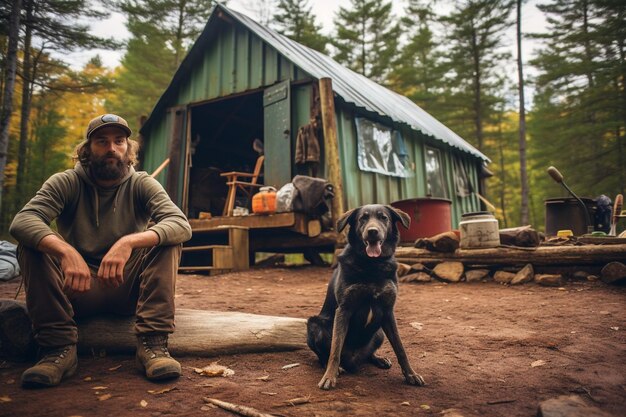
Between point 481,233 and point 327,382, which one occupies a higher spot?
point 481,233

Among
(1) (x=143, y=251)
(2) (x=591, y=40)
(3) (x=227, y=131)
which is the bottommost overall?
(1) (x=143, y=251)

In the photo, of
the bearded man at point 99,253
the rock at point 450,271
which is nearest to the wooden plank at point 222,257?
the rock at point 450,271

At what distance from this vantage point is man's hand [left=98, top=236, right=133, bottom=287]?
7.36 feet

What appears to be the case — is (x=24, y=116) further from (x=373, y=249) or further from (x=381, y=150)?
(x=373, y=249)

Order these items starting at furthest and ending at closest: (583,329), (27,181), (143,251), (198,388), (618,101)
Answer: (618,101) → (27,181) → (583,329) → (143,251) → (198,388)

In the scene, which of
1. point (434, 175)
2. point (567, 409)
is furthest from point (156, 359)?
point (434, 175)

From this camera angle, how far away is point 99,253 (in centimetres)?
267

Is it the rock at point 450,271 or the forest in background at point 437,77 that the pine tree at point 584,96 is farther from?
the rock at point 450,271

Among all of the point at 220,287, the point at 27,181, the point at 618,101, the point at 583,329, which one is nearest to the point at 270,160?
the point at 220,287

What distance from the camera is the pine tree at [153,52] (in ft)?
58.6

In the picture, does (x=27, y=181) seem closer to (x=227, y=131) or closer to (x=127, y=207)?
(x=227, y=131)

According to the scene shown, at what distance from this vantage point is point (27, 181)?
1172 cm

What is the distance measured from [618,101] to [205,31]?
57.2ft

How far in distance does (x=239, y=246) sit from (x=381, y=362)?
17.0ft
